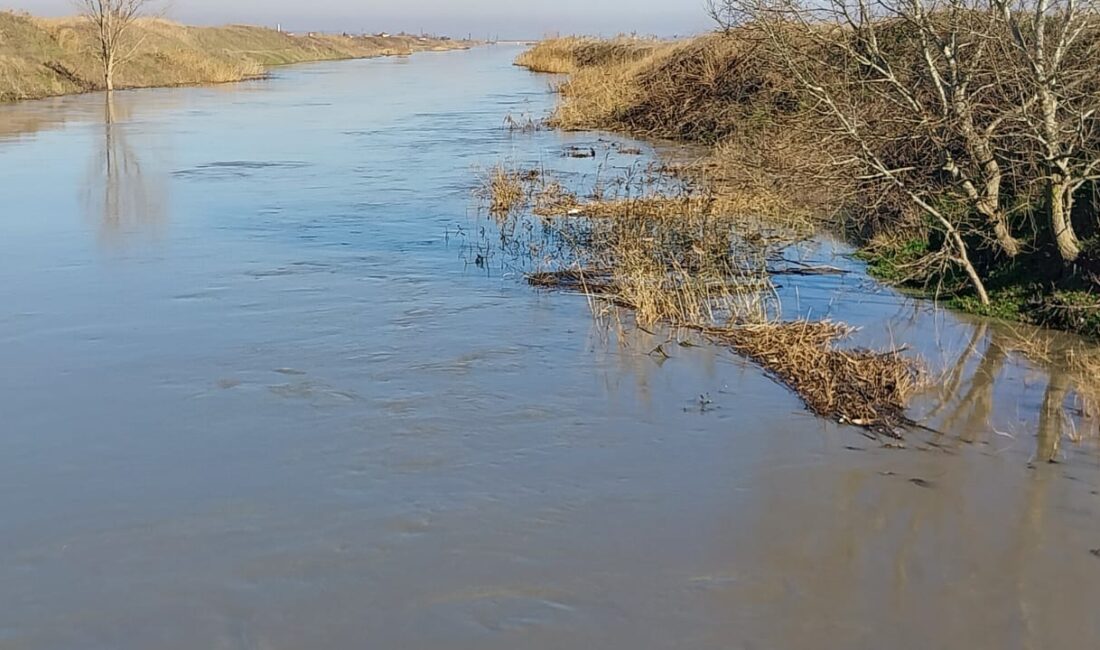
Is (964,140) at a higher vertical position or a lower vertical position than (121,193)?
higher

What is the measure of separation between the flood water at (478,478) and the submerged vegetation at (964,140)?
709 mm

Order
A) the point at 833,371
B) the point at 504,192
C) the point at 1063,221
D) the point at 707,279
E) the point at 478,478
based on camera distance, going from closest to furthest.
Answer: the point at 478,478 → the point at 833,371 → the point at 1063,221 → the point at 707,279 → the point at 504,192

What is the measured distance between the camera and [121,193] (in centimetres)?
1628

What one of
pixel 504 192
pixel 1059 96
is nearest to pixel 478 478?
pixel 1059 96

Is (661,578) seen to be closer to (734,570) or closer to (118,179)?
(734,570)

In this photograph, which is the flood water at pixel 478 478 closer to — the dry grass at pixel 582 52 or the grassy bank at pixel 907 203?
the grassy bank at pixel 907 203

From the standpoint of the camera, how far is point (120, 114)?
30.8 m

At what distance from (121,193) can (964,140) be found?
12.1 m

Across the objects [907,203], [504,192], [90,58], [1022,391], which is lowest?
[1022,391]

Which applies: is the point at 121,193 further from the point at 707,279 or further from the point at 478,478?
the point at 478,478

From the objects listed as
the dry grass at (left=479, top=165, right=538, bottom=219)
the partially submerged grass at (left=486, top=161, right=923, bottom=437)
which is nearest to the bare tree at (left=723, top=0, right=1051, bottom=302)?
the partially submerged grass at (left=486, top=161, right=923, bottom=437)

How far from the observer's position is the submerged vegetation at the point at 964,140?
343 inches

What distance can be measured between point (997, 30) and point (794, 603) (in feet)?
20.5

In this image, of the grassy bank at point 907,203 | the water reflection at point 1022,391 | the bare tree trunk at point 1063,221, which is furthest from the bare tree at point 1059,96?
the water reflection at point 1022,391
